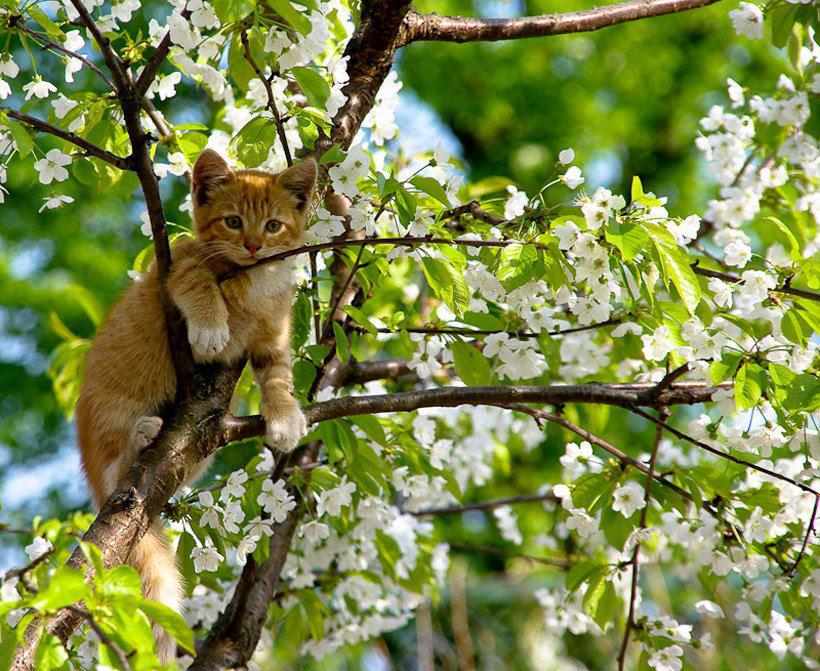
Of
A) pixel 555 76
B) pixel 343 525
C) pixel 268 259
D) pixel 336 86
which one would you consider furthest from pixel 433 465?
pixel 555 76

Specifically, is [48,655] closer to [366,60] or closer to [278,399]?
[278,399]

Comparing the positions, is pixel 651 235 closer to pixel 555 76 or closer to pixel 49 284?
pixel 49 284

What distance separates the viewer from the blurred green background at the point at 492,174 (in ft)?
20.0

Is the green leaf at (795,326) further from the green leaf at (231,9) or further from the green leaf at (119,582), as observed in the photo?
the green leaf at (119,582)

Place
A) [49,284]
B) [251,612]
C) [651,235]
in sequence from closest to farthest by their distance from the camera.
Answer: [651,235] → [251,612] → [49,284]

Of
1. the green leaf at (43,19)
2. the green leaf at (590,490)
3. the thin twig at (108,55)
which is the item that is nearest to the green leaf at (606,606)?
the green leaf at (590,490)

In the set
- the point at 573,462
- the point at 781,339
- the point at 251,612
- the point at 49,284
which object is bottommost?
the point at 49,284

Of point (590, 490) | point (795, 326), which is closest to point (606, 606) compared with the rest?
point (590, 490)

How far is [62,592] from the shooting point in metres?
1.15

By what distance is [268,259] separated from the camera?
2037 millimetres

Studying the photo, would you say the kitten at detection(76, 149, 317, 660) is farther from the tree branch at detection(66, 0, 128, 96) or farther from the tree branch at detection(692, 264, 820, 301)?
the tree branch at detection(692, 264, 820, 301)

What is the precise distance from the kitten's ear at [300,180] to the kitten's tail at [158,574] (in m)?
0.98

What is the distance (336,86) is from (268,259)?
0.50 meters

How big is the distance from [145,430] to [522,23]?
1.51 meters
